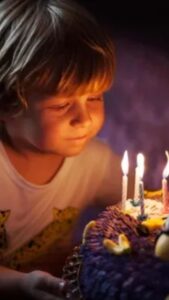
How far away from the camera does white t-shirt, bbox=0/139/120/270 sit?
1146mm

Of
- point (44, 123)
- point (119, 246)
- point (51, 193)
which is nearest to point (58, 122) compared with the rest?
point (44, 123)

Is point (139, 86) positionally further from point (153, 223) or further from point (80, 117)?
point (153, 223)

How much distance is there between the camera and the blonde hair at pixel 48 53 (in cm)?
99

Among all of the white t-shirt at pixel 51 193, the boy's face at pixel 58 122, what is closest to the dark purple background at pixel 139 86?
the white t-shirt at pixel 51 193

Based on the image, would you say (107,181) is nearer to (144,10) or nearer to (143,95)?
(143,95)

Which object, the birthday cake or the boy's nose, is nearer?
the birthday cake

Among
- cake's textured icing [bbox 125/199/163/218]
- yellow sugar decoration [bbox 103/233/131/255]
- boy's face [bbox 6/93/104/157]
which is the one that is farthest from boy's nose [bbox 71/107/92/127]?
yellow sugar decoration [bbox 103/233/131/255]

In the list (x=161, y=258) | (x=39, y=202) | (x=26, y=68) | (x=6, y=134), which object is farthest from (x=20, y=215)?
(x=161, y=258)

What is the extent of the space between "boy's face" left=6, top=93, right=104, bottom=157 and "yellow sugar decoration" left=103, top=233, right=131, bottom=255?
0.28 metres

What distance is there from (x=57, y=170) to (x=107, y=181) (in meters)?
0.12

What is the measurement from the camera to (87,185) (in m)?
1.25

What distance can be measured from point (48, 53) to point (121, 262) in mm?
377

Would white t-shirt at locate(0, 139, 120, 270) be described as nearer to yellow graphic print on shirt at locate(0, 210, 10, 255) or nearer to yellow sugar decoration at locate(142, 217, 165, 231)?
yellow graphic print on shirt at locate(0, 210, 10, 255)

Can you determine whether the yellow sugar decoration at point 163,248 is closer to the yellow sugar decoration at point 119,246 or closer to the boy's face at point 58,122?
the yellow sugar decoration at point 119,246
